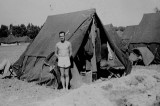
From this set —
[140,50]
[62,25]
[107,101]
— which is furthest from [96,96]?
[140,50]

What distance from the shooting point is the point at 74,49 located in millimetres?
9773

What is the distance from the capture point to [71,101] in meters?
6.87

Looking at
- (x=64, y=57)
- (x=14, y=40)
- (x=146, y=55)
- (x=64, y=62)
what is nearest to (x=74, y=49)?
(x=64, y=57)

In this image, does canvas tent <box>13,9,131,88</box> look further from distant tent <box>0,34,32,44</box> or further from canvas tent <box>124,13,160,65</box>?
distant tent <box>0,34,32,44</box>

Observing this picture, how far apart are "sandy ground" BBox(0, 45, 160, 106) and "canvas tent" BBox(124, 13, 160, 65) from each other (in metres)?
6.86

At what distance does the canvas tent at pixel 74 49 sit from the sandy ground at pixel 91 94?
74cm

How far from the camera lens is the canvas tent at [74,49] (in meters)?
9.98

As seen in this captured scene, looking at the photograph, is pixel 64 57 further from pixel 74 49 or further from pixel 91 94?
pixel 91 94

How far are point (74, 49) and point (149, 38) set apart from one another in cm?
1074

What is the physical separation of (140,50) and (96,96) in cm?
A: 1043

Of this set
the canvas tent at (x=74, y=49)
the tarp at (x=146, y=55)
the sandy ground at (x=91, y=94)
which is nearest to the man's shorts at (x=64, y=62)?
the canvas tent at (x=74, y=49)

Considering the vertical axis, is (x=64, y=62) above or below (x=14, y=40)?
below

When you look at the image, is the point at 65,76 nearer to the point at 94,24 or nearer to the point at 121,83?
the point at 121,83

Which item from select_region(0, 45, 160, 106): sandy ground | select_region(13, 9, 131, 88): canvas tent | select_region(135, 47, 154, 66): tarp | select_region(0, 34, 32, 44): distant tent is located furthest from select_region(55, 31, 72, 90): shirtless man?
select_region(0, 34, 32, 44): distant tent
